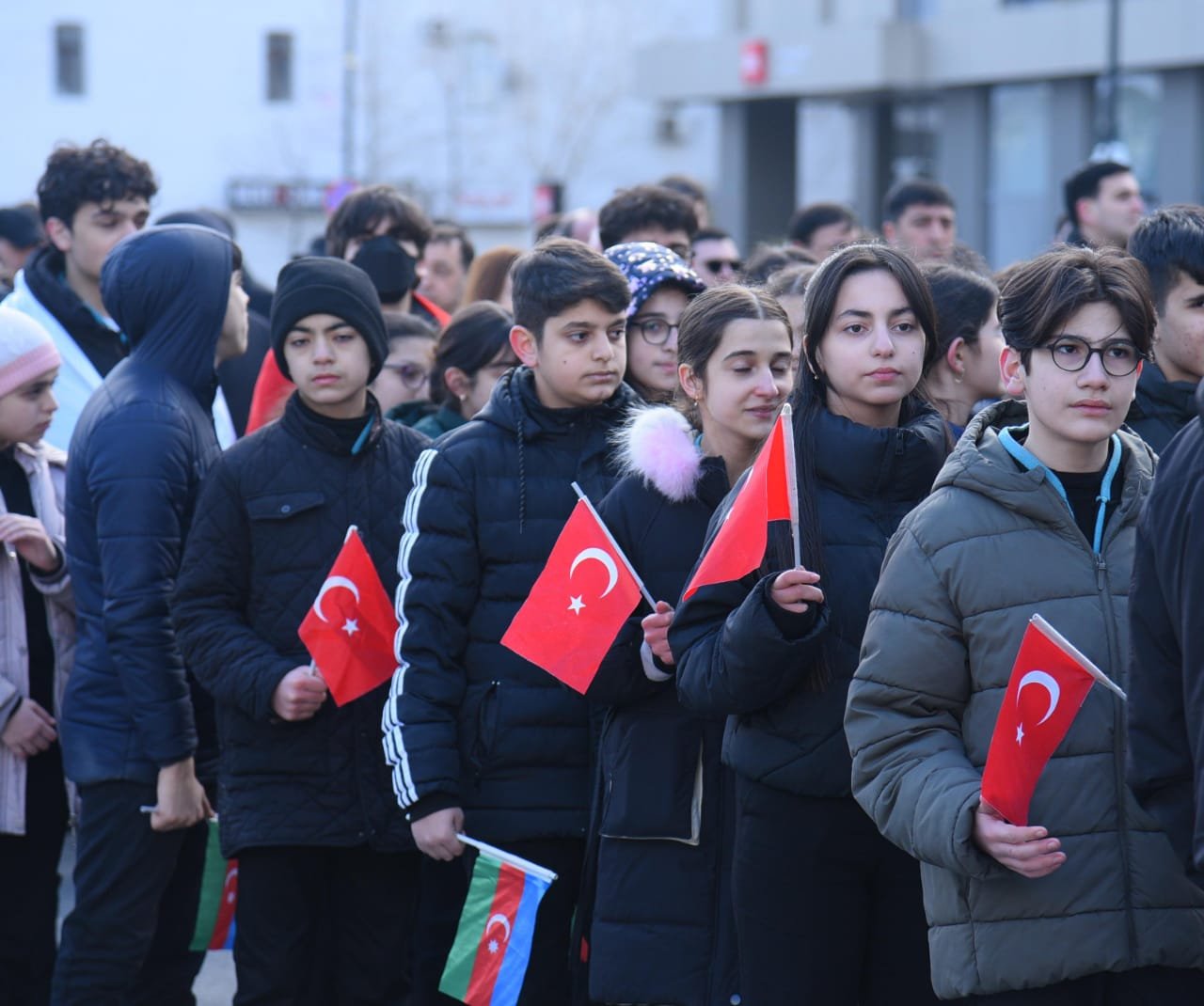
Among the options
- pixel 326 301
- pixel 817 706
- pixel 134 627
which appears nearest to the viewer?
pixel 817 706

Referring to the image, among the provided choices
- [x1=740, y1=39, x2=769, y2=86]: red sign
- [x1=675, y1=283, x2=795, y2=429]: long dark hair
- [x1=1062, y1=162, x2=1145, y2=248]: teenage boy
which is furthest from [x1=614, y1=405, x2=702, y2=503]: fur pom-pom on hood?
[x1=740, y1=39, x2=769, y2=86]: red sign

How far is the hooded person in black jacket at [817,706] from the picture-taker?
3695 millimetres

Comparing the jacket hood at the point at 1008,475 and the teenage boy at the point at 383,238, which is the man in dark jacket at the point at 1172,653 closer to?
the jacket hood at the point at 1008,475

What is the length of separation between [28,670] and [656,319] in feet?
6.74

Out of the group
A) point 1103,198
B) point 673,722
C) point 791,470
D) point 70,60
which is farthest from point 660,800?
point 70,60

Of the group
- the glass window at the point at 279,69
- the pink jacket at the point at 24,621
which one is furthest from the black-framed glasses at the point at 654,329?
the glass window at the point at 279,69

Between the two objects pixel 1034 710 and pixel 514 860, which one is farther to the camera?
pixel 514 860

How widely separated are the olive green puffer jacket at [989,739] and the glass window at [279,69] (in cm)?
4881

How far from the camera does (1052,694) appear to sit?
3.06m

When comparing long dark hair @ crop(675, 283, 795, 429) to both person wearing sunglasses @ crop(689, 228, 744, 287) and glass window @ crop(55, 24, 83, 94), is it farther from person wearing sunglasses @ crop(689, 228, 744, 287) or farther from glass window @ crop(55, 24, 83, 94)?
glass window @ crop(55, 24, 83, 94)

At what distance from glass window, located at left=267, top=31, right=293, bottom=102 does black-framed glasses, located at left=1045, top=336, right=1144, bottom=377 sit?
160 ft

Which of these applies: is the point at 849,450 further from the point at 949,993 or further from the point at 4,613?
the point at 4,613

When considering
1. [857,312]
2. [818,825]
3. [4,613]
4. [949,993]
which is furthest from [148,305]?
[949,993]

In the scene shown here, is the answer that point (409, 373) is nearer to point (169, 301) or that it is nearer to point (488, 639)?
point (169, 301)
